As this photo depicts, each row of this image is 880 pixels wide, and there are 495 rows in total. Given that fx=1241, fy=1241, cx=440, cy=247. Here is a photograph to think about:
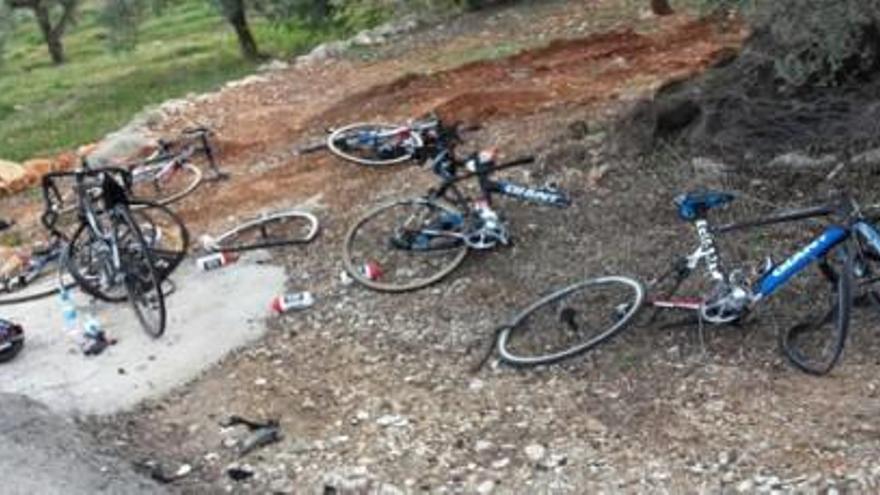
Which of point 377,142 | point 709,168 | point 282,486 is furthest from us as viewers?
point 377,142

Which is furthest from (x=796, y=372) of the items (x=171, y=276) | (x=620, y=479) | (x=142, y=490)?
(x=171, y=276)

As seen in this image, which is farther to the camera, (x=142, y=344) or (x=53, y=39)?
(x=53, y=39)

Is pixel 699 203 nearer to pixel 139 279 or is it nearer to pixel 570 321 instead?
pixel 570 321

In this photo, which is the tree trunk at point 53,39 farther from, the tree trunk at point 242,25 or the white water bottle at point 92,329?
the white water bottle at point 92,329

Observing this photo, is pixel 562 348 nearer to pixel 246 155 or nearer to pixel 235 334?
pixel 235 334

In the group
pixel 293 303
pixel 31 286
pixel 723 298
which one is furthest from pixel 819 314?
pixel 31 286

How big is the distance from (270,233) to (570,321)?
3833 millimetres

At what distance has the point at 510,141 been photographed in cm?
1180

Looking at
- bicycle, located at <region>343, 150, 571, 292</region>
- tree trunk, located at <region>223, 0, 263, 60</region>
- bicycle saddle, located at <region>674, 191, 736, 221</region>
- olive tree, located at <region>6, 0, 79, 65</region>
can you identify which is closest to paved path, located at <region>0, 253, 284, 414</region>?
bicycle, located at <region>343, 150, 571, 292</region>

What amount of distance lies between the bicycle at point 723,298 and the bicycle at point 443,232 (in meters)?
1.09

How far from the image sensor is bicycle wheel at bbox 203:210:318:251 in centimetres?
1034

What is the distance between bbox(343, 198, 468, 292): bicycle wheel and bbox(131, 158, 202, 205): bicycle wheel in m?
3.69

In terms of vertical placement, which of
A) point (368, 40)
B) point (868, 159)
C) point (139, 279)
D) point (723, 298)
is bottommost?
point (368, 40)

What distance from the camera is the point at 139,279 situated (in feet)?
29.9
